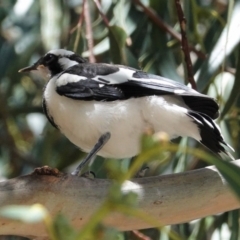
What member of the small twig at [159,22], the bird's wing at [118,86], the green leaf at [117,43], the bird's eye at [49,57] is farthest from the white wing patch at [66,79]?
the small twig at [159,22]

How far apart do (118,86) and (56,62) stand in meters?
0.26

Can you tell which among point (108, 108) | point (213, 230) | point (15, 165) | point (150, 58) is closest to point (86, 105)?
point (108, 108)

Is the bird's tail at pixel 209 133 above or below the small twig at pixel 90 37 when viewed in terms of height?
below

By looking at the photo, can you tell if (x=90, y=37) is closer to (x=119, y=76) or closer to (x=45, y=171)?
(x=119, y=76)

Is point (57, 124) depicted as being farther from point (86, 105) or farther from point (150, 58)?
point (150, 58)

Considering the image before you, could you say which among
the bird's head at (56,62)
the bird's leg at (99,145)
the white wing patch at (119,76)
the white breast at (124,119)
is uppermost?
the white wing patch at (119,76)

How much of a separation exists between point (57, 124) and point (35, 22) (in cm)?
83

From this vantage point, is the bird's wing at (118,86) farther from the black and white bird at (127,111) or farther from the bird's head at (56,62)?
the bird's head at (56,62)

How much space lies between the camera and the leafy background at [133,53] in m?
1.61

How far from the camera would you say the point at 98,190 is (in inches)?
42.7

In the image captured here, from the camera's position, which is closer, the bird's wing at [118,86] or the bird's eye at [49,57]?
the bird's wing at [118,86]

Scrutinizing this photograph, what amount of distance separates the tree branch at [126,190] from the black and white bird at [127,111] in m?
0.17

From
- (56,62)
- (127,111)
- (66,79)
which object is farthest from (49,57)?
(127,111)

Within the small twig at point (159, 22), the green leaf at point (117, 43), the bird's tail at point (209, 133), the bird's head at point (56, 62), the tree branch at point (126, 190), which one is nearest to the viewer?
Answer: the tree branch at point (126, 190)
